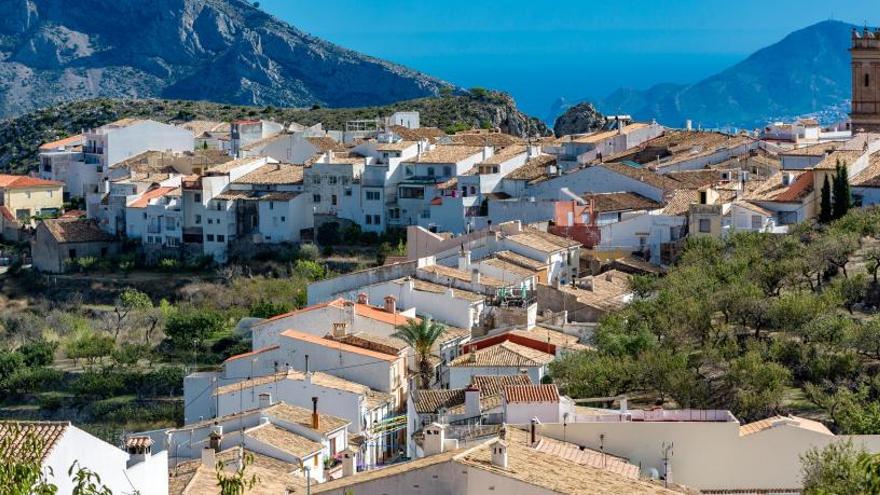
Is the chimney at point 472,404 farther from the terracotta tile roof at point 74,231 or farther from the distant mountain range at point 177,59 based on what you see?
the distant mountain range at point 177,59

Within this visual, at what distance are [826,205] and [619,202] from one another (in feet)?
28.9

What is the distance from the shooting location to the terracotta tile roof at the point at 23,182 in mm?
75000

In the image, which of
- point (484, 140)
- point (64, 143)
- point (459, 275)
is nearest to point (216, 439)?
point (459, 275)

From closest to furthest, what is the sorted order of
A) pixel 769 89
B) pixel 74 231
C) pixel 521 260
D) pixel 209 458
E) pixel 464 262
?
pixel 209 458, pixel 464 262, pixel 521 260, pixel 74 231, pixel 769 89

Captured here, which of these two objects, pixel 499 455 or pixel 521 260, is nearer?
pixel 499 455

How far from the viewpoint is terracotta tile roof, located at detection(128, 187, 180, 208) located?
6769 cm

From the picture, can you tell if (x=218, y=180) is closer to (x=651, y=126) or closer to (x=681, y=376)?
(x=651, y=126)

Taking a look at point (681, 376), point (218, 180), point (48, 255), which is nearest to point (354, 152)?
point (218, 180)

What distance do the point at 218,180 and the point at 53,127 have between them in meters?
30.7

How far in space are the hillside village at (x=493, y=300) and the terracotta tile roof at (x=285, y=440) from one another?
0.22 feet

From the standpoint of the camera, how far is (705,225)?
50.2m

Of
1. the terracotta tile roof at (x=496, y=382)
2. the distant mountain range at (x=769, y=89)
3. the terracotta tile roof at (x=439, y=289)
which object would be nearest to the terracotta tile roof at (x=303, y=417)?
the terracotta tile roof at (x=496, y=382)

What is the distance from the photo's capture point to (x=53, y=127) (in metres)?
94.5

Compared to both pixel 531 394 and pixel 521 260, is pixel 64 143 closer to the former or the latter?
pixel 521 260
